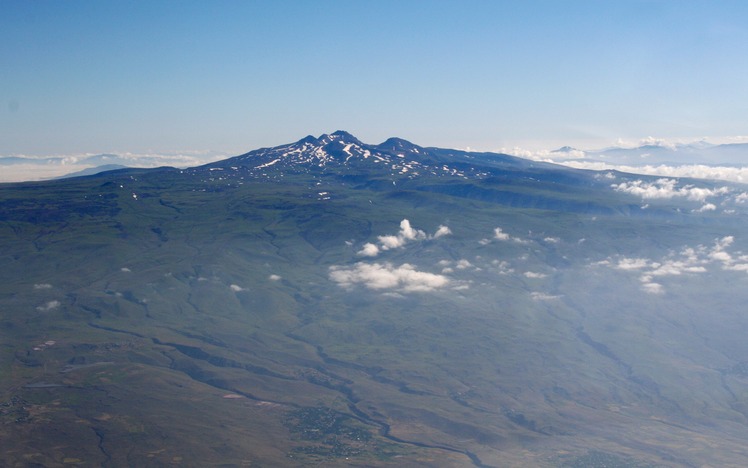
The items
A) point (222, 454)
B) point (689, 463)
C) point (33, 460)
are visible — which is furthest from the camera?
point (689, 463)

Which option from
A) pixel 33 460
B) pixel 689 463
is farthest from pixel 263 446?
pixel 689 463

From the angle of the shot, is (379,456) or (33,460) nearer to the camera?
(33,460)

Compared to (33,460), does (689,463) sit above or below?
below

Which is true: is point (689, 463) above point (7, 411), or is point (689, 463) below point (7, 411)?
below

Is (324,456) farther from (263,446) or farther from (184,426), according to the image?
(184,426)

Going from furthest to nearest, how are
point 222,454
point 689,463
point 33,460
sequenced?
point 689,463
point 222,454
point 33,460

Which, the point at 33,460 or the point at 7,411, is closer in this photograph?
the point at 33,460

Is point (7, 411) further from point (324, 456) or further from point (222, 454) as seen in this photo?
point (324, 456)

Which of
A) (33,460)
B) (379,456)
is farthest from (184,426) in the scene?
(379,456)
